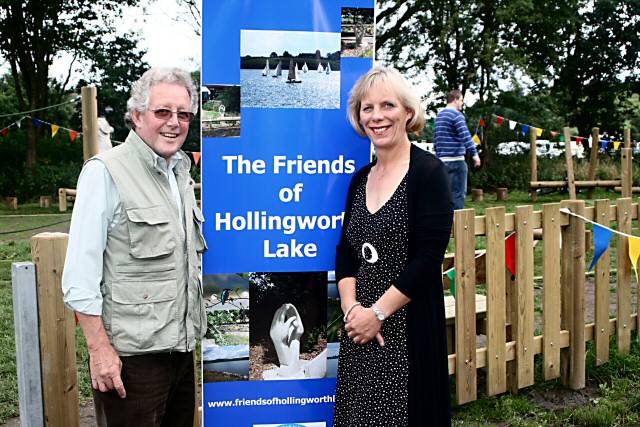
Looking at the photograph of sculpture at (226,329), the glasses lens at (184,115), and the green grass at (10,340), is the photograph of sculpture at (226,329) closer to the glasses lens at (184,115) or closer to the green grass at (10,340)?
the glasses lens at (184,115)

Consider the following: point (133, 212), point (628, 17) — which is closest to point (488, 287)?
point (133, 212)

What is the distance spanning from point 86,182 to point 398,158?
1077mm

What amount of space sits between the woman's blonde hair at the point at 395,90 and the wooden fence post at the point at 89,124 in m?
2.57

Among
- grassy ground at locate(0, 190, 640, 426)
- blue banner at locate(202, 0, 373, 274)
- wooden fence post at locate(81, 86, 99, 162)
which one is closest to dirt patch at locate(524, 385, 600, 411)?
grassy ground at locate(0, 190, 640, 426)

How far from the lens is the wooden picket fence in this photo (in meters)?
4.10

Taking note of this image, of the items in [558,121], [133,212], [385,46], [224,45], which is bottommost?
[133,212]

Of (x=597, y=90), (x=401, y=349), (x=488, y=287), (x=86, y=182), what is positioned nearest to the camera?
(x=86, y=182)

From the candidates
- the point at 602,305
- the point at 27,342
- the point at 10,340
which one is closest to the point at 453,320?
the point at 602,305

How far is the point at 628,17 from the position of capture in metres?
29.0

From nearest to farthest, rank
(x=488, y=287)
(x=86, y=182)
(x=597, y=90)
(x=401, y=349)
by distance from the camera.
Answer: (x=86, y=182)
(x=401, y=349)
(x=488, y=287)
(x=597, y=90)

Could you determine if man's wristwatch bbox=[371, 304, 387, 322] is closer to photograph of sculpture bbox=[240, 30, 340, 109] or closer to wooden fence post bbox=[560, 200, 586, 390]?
photograph of sculpture bbox=[240, 30, 340, 109]

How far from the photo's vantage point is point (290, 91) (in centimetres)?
268

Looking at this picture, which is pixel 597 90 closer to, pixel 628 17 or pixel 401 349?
pixel 628 17

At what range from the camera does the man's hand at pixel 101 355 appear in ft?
6.94
